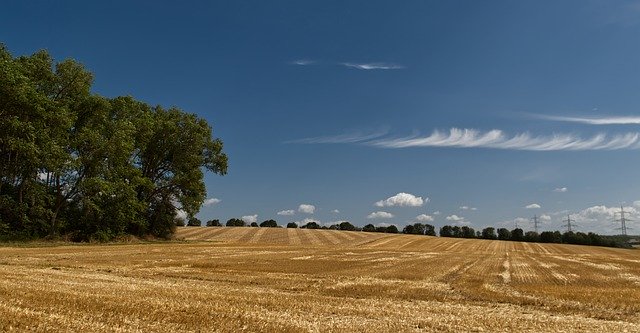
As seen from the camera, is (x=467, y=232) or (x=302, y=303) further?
(x=467, y=232)

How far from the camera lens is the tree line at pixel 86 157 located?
51.6m

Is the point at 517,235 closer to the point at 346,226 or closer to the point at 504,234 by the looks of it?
the point at 504,234

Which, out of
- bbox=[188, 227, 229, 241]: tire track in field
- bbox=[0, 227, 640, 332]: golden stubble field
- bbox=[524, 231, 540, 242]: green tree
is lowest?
bbox=[0, 227, 640, 332]: golden stubble field

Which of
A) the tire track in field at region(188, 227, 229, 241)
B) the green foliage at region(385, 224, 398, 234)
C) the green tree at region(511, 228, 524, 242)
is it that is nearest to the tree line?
the tire track in field at region(188, 227, 229, 241)

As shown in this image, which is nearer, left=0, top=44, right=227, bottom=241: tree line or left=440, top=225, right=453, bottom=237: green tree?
left=0, top=44, right=227, bottom=241: tree line

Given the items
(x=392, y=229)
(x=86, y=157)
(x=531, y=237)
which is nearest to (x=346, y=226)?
(x=392, y=229)

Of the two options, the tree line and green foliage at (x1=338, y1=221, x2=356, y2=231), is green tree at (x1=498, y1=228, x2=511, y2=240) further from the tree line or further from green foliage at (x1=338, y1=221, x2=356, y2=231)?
the tree line

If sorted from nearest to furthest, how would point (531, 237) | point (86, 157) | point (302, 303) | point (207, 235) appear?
1. point (302, 303)
2. point (86, 157)
3. point (207, 235)
4. point (531, 237)

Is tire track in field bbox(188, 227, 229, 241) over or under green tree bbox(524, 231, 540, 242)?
under

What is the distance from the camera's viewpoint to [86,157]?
5994cm

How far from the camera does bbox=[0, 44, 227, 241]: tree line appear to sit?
51.6 meters

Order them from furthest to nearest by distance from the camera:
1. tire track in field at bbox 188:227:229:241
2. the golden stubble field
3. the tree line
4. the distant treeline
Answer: the distant treeline → tire track in field at bbox 188:227:229:241 → the tree line → the golden stubble field

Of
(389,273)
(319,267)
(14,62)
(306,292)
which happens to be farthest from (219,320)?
(14,62)

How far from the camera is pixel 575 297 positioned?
22047 millimetres
